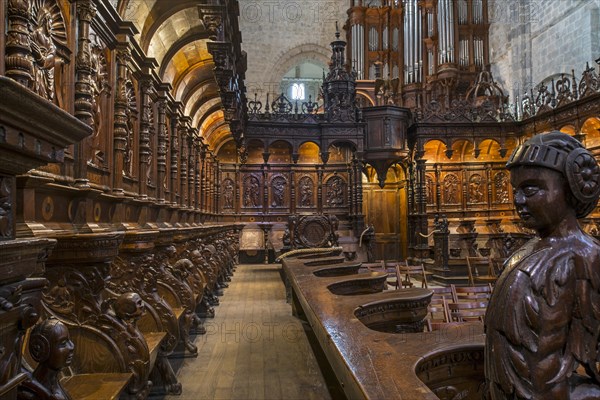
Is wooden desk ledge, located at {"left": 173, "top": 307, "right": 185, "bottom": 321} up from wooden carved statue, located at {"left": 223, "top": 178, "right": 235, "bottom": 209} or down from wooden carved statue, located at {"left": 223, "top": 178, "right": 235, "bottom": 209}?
down

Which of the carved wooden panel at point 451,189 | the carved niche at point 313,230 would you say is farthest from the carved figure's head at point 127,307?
the carved wooden panel at point 451,189

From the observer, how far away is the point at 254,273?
495 inches

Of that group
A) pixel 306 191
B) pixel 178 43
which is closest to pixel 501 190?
pixel 306 191

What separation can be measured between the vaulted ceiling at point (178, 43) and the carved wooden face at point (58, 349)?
5276 mm

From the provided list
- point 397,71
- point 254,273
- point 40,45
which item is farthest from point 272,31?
point 40,45

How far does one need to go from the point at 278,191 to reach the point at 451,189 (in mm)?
6027

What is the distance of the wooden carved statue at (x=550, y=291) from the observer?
140 centimetres

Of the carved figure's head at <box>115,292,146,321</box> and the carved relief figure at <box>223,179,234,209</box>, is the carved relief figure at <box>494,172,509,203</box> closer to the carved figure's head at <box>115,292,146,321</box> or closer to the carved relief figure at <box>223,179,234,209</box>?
the carved relief figure at <box>223,179,234,209</box>

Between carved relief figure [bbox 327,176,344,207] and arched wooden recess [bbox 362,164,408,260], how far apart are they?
2.02 metres

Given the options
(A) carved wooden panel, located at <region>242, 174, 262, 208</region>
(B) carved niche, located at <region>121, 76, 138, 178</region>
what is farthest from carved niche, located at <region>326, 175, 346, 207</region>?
(B) carved niche, located at <region>121, 76, 138, 178</region>

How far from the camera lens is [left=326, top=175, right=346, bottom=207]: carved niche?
52.7 ft

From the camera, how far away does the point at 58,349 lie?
153cm

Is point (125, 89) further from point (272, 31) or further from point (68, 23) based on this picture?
point (272, 31)

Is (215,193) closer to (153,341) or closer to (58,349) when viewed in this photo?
(153,341)
